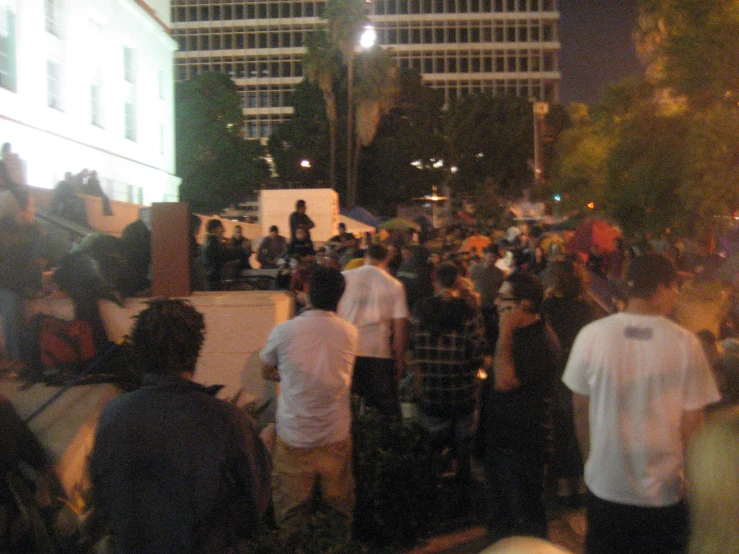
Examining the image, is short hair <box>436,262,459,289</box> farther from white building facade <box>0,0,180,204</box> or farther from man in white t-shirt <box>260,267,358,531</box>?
white building facade <box>0,0,180,204</box>

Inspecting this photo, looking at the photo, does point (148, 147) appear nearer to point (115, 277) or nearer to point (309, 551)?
point (115, 277)

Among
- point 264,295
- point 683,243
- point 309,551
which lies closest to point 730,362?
point 309,551

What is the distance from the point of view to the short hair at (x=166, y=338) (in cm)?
287

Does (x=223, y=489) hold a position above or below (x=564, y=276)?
below

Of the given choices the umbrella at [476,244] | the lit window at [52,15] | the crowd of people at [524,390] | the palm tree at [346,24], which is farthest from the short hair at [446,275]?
the palm tree at [346,24]

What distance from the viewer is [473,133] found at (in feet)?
210

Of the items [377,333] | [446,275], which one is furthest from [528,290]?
[377,333]

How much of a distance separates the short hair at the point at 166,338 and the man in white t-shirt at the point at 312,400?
1710 millimetres

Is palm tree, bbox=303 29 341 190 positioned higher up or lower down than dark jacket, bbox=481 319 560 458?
higher up

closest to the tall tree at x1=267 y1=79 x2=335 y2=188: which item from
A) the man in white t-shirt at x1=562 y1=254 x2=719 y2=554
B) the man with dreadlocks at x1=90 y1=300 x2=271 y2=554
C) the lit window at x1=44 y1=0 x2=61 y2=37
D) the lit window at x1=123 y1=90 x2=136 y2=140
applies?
the lit window at x1=123 y1=90 x2=136 y2=140

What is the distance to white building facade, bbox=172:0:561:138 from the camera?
87562 mm

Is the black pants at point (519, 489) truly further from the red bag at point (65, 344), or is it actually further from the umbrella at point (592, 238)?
the umbrella at point (592, 238)

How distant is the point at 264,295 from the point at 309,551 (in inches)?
114

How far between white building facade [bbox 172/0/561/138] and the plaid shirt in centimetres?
8353
